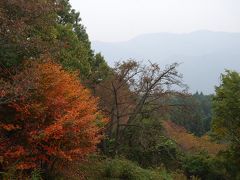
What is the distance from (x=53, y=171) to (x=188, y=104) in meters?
11.5

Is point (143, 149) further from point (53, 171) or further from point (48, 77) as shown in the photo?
point (48, 77)

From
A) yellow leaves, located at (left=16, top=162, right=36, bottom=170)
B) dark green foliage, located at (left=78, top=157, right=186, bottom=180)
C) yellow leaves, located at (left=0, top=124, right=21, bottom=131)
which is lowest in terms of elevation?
dark green foliage, located at (left=78, top=157, right=186, bottom=180)

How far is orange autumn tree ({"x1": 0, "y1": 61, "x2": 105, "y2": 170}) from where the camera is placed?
1330cm

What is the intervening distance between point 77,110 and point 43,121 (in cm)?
155

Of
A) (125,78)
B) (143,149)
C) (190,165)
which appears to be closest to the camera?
(125,78)

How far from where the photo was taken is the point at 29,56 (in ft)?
49.6

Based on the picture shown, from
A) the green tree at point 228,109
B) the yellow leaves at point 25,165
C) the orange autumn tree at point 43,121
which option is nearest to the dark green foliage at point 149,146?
the green tree at point 228,109

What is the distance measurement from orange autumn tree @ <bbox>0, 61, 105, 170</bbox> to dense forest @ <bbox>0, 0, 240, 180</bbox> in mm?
35

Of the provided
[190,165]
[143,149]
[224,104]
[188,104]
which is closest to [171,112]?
[188,104]

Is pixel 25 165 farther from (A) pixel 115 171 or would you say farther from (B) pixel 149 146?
(B) pixel 149 146

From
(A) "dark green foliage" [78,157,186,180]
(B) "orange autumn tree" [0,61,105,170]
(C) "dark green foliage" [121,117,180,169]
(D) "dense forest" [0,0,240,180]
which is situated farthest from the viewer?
(C) "dark green foliage" [121,117,180,169]

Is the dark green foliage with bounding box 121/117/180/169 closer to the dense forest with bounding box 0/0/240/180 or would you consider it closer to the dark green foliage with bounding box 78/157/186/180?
the dense forest with bounding box 0/0/240/180

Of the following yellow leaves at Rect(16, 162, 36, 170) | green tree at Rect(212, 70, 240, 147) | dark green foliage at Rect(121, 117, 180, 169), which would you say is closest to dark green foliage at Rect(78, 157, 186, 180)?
yellow leaves at Rect(16, 162, 36, 170)

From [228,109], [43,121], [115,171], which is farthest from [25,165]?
[228,109]
